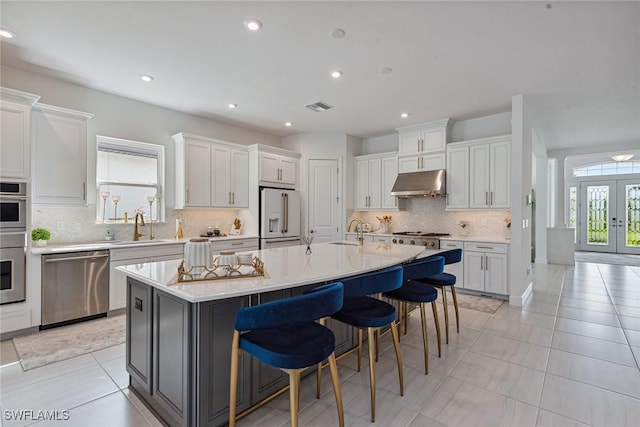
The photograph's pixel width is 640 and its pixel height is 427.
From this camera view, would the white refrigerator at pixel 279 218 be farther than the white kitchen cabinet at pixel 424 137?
Yes

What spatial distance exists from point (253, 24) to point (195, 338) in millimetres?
2503

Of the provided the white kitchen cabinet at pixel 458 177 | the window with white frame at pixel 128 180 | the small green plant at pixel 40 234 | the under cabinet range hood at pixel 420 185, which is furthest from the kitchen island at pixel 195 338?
the white kitchen cabinet at pixel 458 177

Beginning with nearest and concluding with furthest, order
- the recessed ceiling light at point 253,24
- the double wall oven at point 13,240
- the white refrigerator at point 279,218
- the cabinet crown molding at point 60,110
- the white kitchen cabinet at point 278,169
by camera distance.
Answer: the recessed ceiling light at point 253,24, the double wall oven at point 13,240, the cabinet crown molding at point 60,110, the white refrigerator at point 279,218, the white kitchen cabinet at point 278,169

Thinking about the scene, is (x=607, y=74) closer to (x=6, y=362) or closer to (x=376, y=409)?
(x=376, y=409)

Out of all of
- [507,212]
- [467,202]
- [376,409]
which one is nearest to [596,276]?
[507,212]

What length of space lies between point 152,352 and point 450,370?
7.49 feet

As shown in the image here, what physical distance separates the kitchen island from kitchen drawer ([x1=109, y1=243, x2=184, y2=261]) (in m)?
1.86

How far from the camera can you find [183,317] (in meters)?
1.70

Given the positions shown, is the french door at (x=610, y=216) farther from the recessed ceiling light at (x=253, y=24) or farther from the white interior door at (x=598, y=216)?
the recessed ceiling light at (x=253, y=24)

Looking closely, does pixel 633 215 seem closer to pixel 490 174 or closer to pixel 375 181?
pixel 490 174

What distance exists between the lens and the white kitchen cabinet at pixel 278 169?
218 inches

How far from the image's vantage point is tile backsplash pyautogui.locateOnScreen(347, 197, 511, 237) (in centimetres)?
511

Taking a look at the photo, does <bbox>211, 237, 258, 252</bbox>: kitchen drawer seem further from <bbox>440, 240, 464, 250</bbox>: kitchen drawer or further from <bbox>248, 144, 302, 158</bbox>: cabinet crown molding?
<bbox>440, 240, 464, 250</bbox>: kitchen drawer

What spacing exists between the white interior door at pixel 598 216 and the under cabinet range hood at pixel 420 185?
26.4ft
